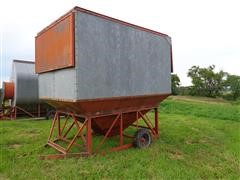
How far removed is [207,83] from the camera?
33.3 meters

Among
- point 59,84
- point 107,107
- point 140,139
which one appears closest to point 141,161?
point 140,139

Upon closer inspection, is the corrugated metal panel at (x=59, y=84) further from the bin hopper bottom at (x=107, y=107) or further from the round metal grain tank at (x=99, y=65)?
the bin hopper bottom at (x=107, y=107)

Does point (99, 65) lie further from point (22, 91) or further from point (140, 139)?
point (22, 91)

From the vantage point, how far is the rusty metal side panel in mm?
5062

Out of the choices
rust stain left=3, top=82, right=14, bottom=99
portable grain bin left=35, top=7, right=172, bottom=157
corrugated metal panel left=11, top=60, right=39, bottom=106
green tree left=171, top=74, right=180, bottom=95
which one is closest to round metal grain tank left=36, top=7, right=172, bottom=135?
portable grain bin left=35, top=7, right=172, bottom=157

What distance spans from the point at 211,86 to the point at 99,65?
103 ft

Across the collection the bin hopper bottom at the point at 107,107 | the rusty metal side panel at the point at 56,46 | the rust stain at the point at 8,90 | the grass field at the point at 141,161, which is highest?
the rusty metal side panel at the point at 56,46

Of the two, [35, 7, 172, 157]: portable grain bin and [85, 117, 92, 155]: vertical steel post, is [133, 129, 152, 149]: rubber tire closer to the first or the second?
[35, 7, 172, 157]: portable grain bin

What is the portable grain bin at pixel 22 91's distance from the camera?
11.5 meters

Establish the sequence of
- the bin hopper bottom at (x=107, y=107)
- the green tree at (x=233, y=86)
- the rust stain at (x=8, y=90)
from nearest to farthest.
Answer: the bin hopper bottom at (x=107, y=107)
the rust stain at (x=8, y=90)
the green tree at (x=233, y=86)

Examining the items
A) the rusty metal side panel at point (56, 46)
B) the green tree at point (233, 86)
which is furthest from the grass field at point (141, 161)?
the green tree at point (233, 86)

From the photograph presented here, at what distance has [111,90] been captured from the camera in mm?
5734

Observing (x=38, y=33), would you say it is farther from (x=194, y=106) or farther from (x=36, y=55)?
(x=194, y=106)

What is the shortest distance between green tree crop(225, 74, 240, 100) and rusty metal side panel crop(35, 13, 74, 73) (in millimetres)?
32399
